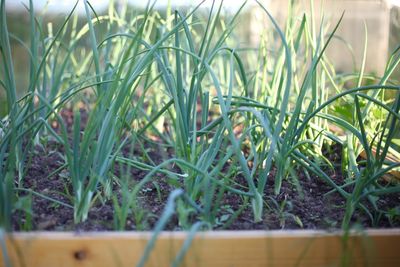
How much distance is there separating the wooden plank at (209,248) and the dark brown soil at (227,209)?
0.07 metres

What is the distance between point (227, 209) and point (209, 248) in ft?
0.81

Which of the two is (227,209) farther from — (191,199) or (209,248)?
(209,248)

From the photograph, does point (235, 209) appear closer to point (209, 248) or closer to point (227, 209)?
point (227, 209)

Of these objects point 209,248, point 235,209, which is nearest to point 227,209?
point 235,209

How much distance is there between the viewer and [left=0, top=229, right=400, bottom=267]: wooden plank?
96cm

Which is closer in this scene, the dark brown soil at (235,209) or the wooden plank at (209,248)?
the wooden plank at (209,248)

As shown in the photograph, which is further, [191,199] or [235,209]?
[235,209]

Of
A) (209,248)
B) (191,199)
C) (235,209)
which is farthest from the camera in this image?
(235,209)

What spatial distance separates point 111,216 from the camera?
1162mm

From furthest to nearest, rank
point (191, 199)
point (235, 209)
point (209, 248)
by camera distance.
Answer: point (235, 209)
point (191, 199)
point (209, 248)

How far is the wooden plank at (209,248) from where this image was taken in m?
0.96

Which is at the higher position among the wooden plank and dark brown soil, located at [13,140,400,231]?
the wooden plank

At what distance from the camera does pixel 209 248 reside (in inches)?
38.5

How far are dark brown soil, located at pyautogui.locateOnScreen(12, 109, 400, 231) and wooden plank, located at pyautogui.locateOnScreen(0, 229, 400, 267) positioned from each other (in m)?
0.07
